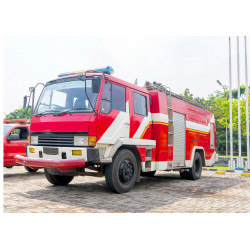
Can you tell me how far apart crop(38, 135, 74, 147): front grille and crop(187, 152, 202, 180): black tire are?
592cm

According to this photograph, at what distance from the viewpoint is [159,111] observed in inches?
311

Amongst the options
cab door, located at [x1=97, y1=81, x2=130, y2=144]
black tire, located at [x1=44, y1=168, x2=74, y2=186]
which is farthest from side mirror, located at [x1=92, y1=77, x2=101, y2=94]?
black tire, located at [x1=44, y1=168, x2=74, y2=186]

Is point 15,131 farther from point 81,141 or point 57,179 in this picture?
point 81,141

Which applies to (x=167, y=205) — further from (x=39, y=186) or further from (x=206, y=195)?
(x=39, y=186)

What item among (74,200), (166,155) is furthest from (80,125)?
(166,155)

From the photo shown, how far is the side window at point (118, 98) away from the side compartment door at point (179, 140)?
2.77m

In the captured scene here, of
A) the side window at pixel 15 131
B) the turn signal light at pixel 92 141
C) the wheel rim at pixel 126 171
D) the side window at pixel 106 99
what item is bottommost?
the wheel rim at pixel 126 171

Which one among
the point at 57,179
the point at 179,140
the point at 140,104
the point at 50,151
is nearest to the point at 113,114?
the point at 140,104

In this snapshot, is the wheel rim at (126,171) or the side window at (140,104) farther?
the side window at (140,104)

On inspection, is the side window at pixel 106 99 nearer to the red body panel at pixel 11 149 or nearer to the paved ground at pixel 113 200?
the paved ground at pixel 113 200

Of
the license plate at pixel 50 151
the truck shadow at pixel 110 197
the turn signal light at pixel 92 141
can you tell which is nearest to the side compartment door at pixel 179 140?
the truck shadow at pixel 110 197

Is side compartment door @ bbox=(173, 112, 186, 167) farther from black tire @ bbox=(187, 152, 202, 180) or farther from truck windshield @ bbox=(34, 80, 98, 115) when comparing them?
truck windshield @ bbox=(34, 80, 98, 115)

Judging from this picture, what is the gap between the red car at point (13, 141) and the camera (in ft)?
31.1

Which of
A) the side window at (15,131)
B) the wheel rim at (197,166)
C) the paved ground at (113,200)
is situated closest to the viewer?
the paved ground at (113,200)
